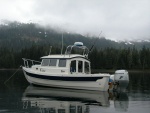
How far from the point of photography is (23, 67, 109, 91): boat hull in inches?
950

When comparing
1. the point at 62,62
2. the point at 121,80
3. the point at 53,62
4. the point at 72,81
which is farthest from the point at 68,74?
the point at 121,80

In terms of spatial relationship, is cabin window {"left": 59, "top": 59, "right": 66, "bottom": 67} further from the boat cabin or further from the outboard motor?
the outboard motor

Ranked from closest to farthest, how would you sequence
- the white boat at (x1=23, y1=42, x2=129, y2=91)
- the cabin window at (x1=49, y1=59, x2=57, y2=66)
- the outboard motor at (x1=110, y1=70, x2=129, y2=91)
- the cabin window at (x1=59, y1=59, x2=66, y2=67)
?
the white boat at (x1=23, y1=42, x2=129, y2=91), the outboard motor at (x1=110, y1=70, x2=129, y2=91), the cabin window at (x1=59, y1=59, x2=66, y2=67), the cabin window at (x1=49, y1=59, x2=57, y2=66)

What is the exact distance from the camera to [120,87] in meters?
26.3

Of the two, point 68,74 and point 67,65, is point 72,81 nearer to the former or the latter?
point 68,74

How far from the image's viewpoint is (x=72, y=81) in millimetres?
25328

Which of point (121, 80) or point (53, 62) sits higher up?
point (53, 62)

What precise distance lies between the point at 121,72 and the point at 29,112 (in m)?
13.9

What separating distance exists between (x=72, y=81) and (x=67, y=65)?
1.79 meters

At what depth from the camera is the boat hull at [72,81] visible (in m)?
24.1

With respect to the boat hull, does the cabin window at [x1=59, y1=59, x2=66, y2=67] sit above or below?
above

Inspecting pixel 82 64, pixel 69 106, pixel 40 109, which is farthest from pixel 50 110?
pixel 82 64

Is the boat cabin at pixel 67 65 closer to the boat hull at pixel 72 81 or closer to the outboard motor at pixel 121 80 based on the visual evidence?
the boat hull at pixel 72 81

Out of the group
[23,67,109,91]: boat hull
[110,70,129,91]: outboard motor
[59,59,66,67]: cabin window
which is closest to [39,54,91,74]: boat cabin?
[59,59,66,67]: cabin window
